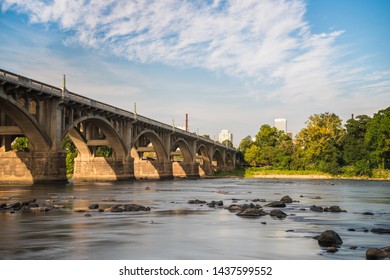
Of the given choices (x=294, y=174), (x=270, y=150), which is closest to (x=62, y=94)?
(x=294, y=174)

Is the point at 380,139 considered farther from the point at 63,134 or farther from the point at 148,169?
the point at 63,134

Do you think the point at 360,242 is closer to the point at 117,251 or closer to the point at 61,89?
the point at 117,251

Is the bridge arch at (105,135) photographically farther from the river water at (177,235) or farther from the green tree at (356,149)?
the green tree at (356,149)

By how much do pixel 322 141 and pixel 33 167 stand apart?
96060 mm

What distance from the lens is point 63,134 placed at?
63.8m

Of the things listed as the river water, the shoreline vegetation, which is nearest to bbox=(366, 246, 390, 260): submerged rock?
the river water

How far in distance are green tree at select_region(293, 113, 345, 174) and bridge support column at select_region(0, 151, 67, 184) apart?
90571mm

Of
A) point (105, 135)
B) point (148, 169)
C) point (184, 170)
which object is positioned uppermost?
point (105, 135)

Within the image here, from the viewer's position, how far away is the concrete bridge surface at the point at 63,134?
56.8m

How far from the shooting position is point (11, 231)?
798 inches

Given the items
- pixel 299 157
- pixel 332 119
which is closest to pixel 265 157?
pixel 299 157

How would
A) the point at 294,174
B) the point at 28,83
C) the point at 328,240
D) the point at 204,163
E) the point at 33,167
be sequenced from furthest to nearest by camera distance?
the point at 204,163
the point at 294,174
the point at 33,167
the point at 28,83
the point at 328,240

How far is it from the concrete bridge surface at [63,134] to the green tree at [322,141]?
44.2 metres

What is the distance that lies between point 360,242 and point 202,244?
234 inches
